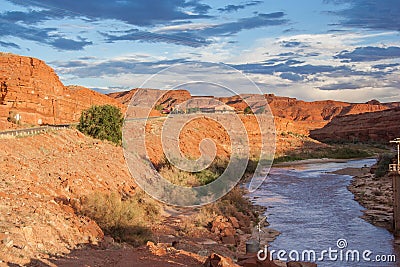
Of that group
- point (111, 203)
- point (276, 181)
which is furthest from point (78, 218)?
point (276, 181)

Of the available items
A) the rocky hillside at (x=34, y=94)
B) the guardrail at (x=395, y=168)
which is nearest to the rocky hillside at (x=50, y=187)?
the guardrail at (x=395, y=168)

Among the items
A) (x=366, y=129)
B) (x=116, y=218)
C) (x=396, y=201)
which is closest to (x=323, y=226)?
(x=396, y=201)

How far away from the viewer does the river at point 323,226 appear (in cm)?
1719

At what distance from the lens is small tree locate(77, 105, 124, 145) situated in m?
33.3

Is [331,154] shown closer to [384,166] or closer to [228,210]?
[384,166]

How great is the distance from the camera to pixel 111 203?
17031 mm

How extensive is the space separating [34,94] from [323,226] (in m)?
38.7

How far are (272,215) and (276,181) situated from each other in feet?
61.0

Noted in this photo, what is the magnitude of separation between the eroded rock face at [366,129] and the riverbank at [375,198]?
5717 cm

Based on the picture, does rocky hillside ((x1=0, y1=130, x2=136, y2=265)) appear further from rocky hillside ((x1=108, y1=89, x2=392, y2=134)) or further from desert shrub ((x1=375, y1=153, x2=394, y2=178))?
rocky hillside ((x1=108, y1=89, x2=392, y2=134))

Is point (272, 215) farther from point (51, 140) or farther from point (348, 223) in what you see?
point (51, 140)

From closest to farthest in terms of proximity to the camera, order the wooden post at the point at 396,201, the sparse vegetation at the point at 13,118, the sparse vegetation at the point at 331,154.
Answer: the wooden post at the point at 396,201 → the sparse vegetation at the point at 13,118 → the sparse vegetation at the point at 331,154

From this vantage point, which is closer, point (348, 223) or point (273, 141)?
point (348, 223)

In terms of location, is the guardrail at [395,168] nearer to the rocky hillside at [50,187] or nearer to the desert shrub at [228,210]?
the desert shrub at [228,210]
